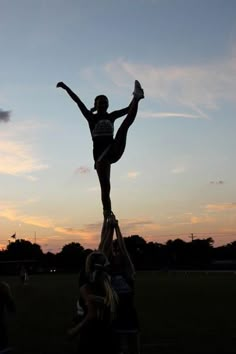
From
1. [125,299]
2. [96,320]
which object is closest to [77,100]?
[125,299]

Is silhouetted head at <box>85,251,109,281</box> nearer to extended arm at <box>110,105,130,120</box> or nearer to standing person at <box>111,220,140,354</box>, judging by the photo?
standing person at <box>111,220,140,354</box>

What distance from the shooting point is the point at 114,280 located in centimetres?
693

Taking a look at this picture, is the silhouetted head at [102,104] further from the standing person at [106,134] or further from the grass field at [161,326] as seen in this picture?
the grass field at [161,326]

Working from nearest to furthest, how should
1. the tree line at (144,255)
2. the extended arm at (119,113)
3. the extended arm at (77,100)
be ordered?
1. the extended arm at (119,113)
2. the extended arm at (77,100)
3. the tree line at (144,255)

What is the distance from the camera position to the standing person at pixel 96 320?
5020 millimetres

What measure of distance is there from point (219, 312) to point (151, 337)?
6864 mm

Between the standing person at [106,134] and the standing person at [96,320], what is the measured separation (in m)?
2.89

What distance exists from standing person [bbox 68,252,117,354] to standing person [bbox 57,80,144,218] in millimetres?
2893

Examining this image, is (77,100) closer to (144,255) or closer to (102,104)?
(102,104)

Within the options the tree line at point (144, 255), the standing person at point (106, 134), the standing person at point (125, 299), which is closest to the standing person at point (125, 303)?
the standing person at point (125, 299)

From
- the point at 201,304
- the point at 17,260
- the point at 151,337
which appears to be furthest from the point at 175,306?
the point at 17,260

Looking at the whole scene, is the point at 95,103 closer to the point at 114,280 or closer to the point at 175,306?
the point at 114,280

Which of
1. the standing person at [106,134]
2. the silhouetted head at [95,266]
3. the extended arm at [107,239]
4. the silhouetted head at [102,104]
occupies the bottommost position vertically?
the silhouetted head at [95,266]

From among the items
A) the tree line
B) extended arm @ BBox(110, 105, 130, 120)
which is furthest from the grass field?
the tree line
